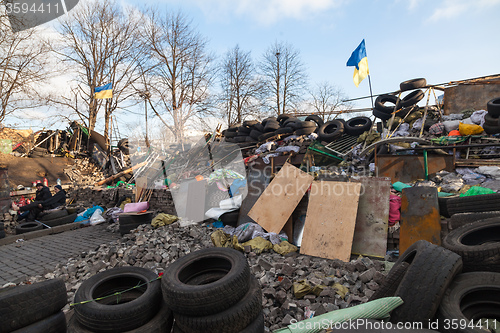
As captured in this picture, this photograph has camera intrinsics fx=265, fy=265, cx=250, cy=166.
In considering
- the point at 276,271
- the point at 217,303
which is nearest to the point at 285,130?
the point at 276,271

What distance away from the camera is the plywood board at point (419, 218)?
433 cm

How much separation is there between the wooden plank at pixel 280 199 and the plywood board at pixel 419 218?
1.84 meters

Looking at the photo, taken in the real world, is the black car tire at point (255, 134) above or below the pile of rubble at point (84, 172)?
above

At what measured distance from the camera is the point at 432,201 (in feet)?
14.8

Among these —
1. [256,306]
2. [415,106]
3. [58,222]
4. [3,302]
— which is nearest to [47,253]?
[58,222]

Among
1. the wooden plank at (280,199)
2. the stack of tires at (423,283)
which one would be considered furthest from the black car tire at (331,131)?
the stack of tires at (423,283)

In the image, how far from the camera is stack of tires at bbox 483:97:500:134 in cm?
713

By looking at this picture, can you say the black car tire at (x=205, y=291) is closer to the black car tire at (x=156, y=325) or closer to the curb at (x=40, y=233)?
the black car tire at (x=156, y=325)

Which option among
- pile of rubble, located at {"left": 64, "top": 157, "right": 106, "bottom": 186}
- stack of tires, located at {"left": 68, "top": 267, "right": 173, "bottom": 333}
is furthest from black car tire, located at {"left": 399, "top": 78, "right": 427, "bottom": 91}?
pile of rubble, located at {"left": 64, "top": 157, "right": 106, "bottom": 186}

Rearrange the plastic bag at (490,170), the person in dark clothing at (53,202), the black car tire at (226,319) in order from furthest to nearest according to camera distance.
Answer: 1. the person in dark clothing at (53,202)
2. the plastic bag at (490,170)
3. the black car tire at (226,319)

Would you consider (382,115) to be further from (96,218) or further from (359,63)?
(96,218)

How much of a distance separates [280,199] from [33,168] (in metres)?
16.7

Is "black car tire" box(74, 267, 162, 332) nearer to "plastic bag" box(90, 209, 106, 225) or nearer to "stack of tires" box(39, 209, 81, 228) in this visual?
"plastic bag" box(90, 209, 106, 225)

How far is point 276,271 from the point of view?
12.6ft
